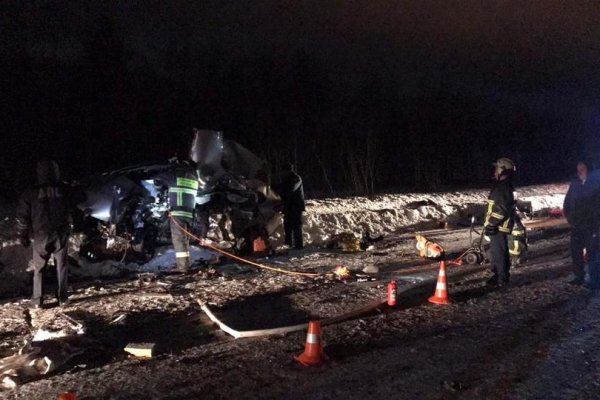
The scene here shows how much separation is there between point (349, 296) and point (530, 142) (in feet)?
152

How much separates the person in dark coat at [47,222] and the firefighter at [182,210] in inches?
83.0

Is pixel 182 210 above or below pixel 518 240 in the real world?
above

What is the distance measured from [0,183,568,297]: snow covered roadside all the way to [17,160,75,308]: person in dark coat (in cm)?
158

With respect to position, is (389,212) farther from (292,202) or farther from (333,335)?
(333,335)

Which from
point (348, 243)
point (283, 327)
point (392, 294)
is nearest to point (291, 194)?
point (348, 243)

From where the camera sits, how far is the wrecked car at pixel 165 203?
390 inches

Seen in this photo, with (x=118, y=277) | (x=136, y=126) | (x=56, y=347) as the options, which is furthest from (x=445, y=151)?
(x=56, y=347)

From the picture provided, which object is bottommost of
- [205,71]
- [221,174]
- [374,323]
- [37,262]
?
[374,323]

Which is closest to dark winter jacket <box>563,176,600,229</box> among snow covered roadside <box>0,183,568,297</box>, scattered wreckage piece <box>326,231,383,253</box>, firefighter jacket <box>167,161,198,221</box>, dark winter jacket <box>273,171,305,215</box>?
scattered wreckage piece <box>326,231,383,253</box>

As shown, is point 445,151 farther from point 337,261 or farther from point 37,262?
point 37,262

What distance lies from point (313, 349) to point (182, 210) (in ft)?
16.2

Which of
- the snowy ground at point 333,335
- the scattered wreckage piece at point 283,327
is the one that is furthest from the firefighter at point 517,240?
the scattered wreckage piece at point 283,327

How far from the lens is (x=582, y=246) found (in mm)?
8422

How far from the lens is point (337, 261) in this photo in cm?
1080
